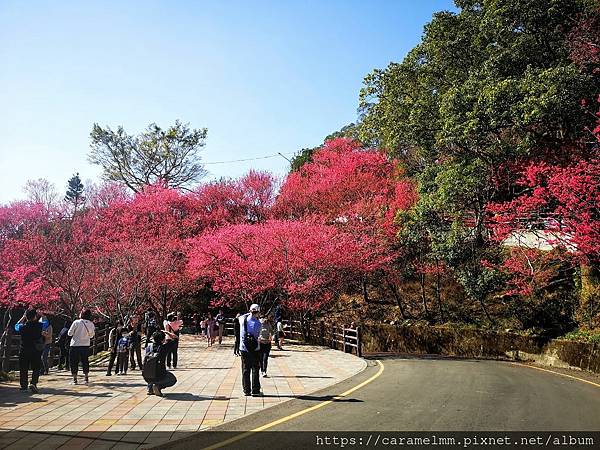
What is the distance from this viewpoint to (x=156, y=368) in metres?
8.27

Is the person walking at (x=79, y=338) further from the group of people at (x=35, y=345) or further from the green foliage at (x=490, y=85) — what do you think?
the green foliage at (x=490, y=85)

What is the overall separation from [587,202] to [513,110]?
149 inches

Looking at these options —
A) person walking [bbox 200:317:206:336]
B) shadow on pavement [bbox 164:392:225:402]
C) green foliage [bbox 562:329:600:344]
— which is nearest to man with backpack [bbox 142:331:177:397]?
shadow on pavement [bbox 164:392:225:402]

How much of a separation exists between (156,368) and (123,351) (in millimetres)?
3476

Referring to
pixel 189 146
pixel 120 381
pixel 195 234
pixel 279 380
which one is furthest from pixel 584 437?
pixel 189 146

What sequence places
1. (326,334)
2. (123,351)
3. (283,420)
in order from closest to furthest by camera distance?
(283,420) < (123,351) < (326,334)

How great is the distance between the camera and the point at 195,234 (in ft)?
96.6

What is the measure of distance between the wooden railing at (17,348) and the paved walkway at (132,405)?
59.2 inches

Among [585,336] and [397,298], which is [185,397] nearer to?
[585,336]

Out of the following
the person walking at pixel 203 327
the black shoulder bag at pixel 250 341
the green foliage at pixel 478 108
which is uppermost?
the green foliage at pixel 478 108

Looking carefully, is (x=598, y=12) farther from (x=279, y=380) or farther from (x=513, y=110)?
(x=279, y=380)

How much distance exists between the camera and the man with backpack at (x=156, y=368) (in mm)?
8227

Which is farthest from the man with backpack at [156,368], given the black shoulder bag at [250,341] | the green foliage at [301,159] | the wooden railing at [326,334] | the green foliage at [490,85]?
the green foliage at [301,159]

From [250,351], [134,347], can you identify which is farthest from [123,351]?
[250,351]
